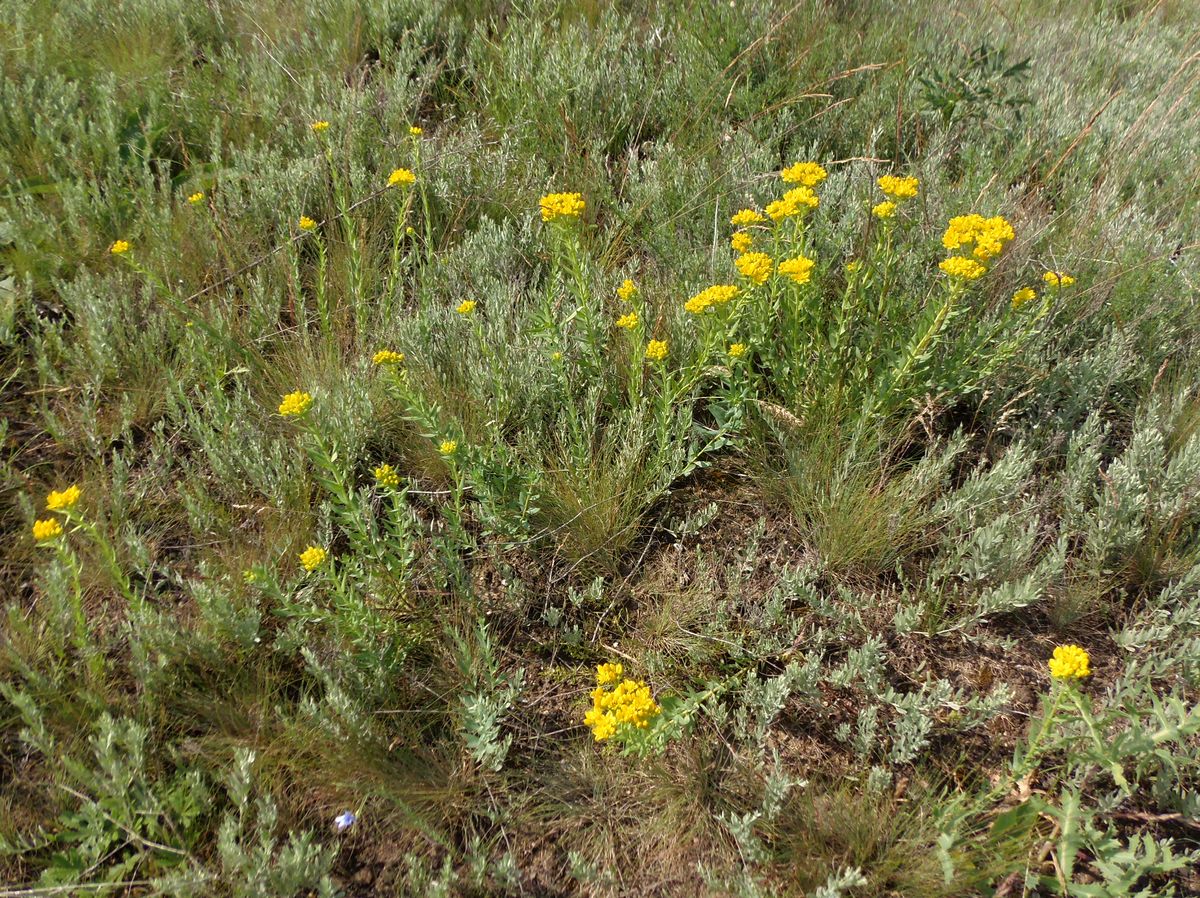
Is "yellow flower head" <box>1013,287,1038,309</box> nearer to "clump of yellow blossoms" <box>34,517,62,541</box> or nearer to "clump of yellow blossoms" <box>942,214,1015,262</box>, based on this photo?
"clump of yellow blossoms" <box>942,214,1015,262</box>

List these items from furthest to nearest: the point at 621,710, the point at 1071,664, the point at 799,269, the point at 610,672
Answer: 1. the point at 799,269
2. the point at 610,672
3. the point at 621,710
4. the point at 1071,664

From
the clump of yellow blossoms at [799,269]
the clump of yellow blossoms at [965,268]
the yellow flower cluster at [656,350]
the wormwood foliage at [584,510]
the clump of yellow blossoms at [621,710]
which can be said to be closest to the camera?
the clump of yellow blossoms at [621,710]

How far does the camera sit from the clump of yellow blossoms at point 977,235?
1982 millimetres

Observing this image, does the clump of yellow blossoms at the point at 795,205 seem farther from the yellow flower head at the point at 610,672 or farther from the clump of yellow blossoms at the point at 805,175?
the yellow flower head at the point at 610,672

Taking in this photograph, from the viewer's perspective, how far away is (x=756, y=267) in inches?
83.0

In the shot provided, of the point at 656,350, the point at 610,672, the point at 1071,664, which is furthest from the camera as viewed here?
the point at 656,350

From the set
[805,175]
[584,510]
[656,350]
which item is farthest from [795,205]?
[584,510]

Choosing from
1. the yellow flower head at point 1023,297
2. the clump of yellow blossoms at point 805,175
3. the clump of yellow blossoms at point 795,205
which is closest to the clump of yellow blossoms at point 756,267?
the clump of yellow blossoms at point 795,205

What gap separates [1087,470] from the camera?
7.17ft

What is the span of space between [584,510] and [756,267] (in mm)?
817

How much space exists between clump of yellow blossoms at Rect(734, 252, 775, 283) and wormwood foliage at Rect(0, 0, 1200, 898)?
2cm

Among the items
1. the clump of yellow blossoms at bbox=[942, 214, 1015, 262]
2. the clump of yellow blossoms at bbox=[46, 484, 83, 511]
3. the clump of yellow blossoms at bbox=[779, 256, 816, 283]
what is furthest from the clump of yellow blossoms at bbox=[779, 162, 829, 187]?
the clump of yellow blossoms at bbox=[46, 484, 83, 511]

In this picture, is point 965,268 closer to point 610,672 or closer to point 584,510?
point 584,510

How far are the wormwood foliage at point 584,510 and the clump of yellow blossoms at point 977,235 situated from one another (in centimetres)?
1
